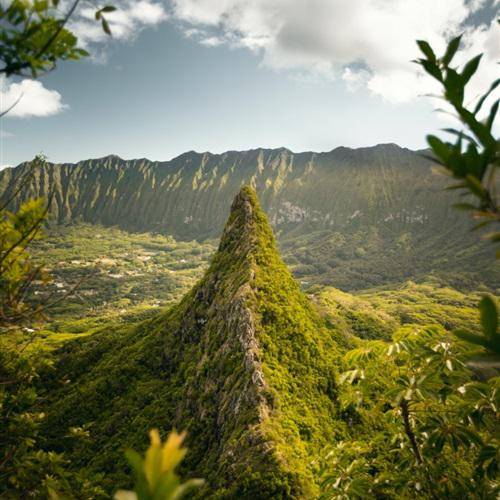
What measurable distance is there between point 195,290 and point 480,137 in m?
60.9

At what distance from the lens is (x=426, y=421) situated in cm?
526

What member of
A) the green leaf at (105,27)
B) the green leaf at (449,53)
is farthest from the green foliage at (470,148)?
the green leaf at (105,27)

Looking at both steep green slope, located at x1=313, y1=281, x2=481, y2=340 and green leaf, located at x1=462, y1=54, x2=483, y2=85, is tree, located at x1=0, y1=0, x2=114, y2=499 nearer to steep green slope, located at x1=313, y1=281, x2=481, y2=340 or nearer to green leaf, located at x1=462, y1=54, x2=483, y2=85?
green leaf, located at x1=462, y1=54, x2=483, y2=85

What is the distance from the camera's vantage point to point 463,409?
4.74 metres

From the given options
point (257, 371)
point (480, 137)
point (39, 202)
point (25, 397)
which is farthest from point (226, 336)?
point (480, 137)

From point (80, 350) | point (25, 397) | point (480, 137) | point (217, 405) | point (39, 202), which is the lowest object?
point (80, 350)

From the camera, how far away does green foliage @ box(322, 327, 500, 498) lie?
15.0 feet

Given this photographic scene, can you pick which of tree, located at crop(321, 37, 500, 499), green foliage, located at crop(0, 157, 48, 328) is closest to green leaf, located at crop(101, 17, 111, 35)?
green foliage, located at crop(0, 157, 48, 328)

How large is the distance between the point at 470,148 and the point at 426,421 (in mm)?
4882

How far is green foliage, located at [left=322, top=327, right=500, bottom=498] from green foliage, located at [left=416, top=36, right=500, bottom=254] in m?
3.05

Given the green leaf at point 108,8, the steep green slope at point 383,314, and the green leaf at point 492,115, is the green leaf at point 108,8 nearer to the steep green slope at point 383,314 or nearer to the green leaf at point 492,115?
the green leaf at point 492,115

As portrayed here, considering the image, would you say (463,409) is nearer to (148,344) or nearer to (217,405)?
(217,405)

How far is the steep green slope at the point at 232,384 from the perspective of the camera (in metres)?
26.6

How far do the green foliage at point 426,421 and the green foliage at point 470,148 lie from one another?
3049 mm
